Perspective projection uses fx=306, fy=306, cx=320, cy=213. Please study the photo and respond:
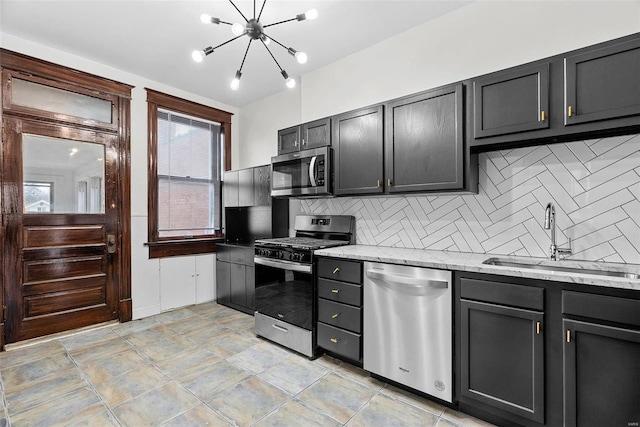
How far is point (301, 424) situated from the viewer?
185 cm

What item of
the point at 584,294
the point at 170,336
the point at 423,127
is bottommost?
the point at 170,336

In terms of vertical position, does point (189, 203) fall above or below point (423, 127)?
below

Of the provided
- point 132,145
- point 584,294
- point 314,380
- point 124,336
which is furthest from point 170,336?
point 584,294

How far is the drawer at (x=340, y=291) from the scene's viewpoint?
239 centimetres

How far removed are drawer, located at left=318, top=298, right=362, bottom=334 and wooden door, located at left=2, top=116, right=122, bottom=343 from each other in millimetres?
2591

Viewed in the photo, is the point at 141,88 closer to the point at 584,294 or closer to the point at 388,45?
the point at 388,45

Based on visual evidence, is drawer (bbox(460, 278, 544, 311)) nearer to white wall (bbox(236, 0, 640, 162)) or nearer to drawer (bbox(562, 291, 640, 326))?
drawer (bbox(562, 291, 640, 326))

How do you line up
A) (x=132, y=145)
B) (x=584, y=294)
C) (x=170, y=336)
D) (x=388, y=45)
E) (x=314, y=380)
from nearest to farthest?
(x=584, y=294) → (x=314, y=380) → (x=388, y=45) → (x=170, y=336) → (x=132, y=145)

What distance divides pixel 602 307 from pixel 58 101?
476 centimetres

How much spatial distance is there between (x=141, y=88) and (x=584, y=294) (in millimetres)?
4643

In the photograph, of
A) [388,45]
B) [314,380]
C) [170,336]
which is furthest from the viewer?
[170,336]

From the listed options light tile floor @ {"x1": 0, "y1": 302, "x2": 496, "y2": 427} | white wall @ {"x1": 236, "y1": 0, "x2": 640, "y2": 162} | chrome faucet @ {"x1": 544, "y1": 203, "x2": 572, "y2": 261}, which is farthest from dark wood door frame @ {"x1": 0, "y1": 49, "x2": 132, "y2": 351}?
chrome faucet @ {"x1": 544, "y1": 203, "x2": 572, "y2": 261}

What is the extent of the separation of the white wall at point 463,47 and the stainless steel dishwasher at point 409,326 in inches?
66.7

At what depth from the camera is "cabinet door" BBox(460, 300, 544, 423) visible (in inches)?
64.7
